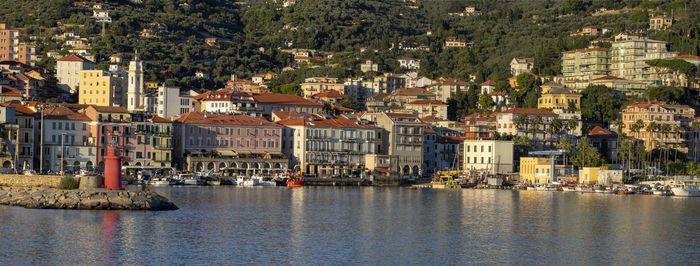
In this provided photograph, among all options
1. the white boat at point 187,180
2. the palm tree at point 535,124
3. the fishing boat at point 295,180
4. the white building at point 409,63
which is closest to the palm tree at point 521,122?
the palm tree at point 535,124

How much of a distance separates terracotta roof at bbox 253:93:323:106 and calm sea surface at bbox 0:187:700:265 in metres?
35.1

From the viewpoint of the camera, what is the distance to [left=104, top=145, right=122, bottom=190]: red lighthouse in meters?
57.2

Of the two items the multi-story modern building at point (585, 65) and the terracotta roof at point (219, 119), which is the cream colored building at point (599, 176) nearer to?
the terracotta roof at point (219, 119)

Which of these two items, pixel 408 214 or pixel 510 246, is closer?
pixel 510 246

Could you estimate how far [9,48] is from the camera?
129375mm

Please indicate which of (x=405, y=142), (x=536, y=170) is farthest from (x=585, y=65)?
(x=405, y=142)

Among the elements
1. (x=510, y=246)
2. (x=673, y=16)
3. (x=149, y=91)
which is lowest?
(x=510, y=246)

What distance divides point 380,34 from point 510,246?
11311cm

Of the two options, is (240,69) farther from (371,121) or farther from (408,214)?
(408,214)

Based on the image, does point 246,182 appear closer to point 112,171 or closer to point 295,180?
point 295,180

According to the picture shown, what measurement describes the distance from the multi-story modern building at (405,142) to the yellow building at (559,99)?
16835 millimetres

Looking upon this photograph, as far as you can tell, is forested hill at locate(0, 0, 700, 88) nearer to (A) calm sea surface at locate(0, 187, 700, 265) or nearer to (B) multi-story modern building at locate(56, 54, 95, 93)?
(B) multi-story modern building at locate(56, 54, 95, 93)

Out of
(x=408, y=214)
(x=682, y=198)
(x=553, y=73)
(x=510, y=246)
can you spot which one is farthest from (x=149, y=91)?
(x=510, y=246)

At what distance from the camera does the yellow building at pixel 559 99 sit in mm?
115062
